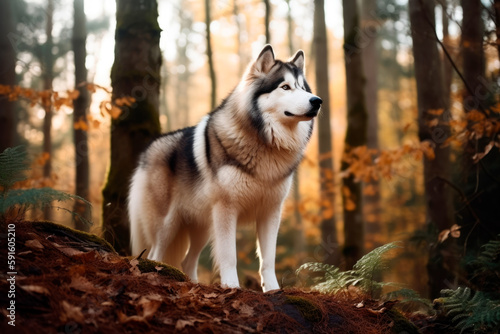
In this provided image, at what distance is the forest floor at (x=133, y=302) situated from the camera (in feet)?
8.20

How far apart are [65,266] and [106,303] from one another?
1.85 ft

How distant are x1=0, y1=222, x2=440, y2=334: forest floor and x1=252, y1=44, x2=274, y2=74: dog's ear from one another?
2.25m

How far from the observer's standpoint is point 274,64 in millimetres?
4648

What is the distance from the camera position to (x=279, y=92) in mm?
4449

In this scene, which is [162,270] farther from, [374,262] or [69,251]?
[374,262]

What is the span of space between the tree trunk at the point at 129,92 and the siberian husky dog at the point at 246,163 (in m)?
0.96

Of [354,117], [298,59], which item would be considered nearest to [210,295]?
[298,59]

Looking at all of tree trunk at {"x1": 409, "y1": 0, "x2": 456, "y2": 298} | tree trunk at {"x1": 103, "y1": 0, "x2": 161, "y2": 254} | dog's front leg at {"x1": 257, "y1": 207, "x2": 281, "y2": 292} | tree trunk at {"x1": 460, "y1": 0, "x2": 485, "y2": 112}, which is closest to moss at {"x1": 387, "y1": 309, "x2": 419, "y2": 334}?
dog's front leg at {"x1": 257, "y1": 207, "x2": 281, "y2": 292}

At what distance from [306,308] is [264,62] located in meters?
Answer: 2.55

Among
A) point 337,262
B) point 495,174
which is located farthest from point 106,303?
point 337,262

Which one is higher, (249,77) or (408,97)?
(408,97)

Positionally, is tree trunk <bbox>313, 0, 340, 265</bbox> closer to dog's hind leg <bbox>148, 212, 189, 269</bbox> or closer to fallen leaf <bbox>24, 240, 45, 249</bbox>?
dog's hind leg <bbox>148, 212, 189, 269</bbox>

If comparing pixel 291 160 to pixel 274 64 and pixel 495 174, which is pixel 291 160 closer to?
pixel 274 64

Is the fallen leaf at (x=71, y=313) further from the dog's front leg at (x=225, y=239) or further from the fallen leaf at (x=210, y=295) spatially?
the dog's front leg at (x=225, y=239)
